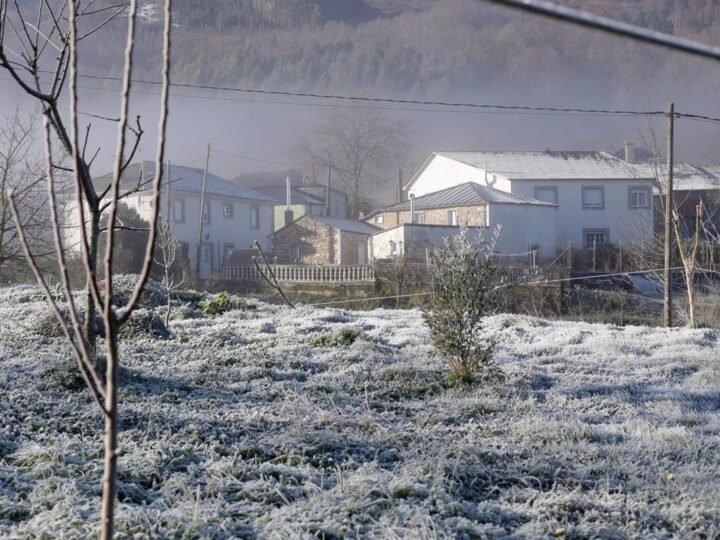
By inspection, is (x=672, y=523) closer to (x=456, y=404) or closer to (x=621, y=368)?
(x=456, y=404)

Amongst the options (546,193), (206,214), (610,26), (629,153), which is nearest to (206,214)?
(206,214)

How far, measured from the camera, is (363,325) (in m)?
11.7

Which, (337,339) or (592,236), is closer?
(337,339)

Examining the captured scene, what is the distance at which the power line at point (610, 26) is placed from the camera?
3.97 feet

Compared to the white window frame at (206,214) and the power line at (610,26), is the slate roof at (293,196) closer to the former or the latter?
the white window frame at (206,214)

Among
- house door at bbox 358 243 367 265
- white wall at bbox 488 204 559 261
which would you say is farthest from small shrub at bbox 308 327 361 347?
house door at bbox 358 243 367 265

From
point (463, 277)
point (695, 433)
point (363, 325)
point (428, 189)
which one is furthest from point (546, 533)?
point (428, 189)

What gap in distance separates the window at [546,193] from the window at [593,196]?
5.63 ft

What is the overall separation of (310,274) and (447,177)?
68.1ft

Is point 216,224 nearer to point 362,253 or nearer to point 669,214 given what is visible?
point 362,253

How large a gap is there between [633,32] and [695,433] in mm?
4964

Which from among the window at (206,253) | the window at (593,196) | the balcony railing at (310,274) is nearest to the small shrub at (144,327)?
the balcony railing at (310,274)

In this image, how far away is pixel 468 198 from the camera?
37.0 m

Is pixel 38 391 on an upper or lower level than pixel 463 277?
lower
